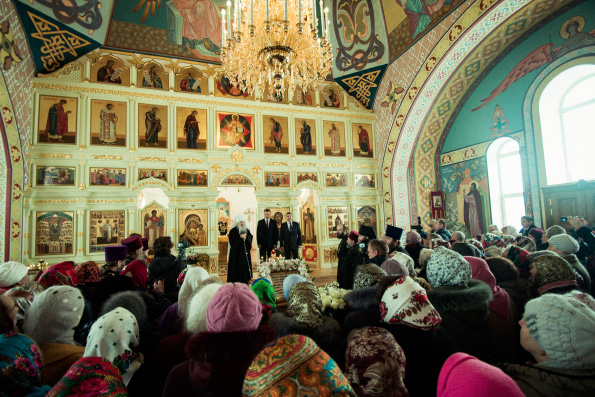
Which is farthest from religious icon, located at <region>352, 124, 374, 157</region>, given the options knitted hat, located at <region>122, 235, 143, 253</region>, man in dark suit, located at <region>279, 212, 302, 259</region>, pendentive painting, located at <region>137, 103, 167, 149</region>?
knitted hat, located at <region>122, 235, 143, 253</region>

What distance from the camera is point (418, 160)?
12117 millimetres

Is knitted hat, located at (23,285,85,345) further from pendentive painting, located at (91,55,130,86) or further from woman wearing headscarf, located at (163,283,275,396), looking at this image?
pendentive painting, located at (91,55,130,86)

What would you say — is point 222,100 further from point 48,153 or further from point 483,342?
point 483,342

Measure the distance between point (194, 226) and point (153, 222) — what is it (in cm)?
127

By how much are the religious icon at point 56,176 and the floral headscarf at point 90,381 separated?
33.0 feet

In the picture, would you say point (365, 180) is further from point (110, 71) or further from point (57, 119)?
point (57, 119)

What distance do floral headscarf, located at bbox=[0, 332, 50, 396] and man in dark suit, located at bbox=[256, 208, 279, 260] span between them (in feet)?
27.3

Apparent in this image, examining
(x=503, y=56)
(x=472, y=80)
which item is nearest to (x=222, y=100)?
(x=472, y=80)

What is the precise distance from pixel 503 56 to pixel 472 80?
1.05 metres

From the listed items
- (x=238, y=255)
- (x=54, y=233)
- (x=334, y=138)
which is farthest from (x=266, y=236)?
(x=54, y=233)

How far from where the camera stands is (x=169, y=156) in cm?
1034

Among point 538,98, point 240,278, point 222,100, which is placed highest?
point 222,100

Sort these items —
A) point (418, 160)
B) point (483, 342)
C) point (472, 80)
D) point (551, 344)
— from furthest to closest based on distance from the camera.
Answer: point (418, 160)
point (472, 80)
point (483, 342)
point (551, 344)

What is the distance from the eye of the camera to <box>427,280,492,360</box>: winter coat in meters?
2.22
